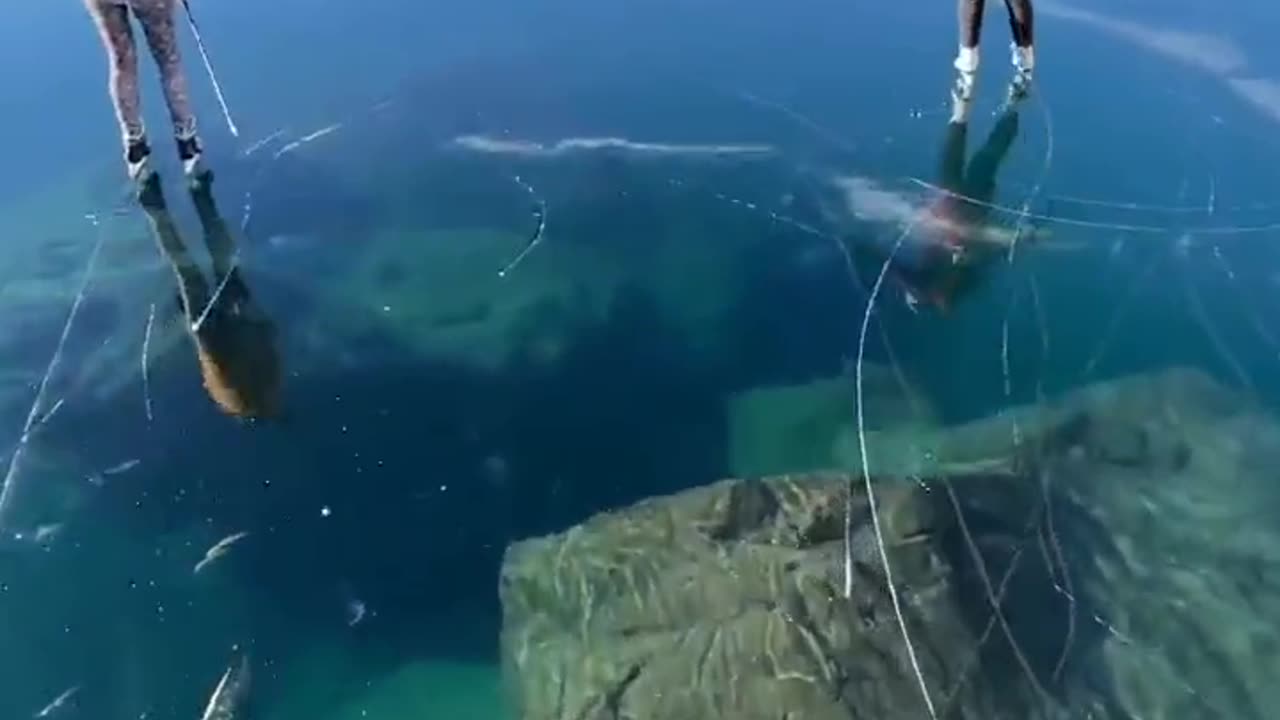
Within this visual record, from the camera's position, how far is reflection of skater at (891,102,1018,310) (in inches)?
149

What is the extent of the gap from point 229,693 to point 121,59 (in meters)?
2.33

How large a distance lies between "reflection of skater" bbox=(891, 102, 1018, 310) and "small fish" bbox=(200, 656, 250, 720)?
219 centimetres

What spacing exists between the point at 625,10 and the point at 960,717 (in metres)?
3.39

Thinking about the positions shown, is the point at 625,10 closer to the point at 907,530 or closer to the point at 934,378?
the point at 934,378

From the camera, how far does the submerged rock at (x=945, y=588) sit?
264 cm

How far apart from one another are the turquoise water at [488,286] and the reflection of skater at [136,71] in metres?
0.14

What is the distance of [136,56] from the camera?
4113mm

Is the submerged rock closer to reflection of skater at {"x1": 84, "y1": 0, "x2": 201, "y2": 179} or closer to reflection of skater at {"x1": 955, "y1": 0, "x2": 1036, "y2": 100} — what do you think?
reflection of skater at {"x1": 955, "y1": 0, "x2": 1036, "y2": 100}

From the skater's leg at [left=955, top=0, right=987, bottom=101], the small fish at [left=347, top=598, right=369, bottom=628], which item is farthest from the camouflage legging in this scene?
the skater's leg at [left=955, top=0, right=987, bottom=101]

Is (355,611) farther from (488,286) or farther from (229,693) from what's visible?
(488,286)

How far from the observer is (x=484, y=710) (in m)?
2.72

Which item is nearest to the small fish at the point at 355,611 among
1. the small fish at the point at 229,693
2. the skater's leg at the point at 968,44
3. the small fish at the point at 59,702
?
the small fish at the point at 229,693

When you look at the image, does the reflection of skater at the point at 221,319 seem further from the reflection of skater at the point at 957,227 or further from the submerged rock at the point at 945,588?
the reflection of skater at the point at 957,227

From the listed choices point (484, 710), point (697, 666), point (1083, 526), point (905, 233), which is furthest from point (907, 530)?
point (905, 233)
